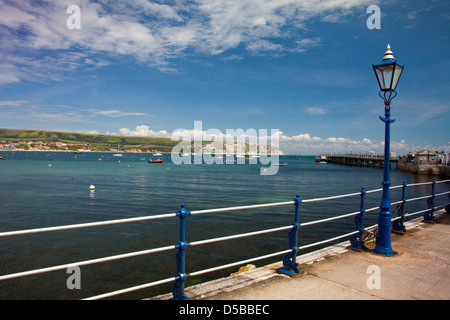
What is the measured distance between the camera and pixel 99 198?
2645cm

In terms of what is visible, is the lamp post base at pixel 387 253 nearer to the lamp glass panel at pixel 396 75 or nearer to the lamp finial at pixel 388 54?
the lamp glass panel at pixel 396 75

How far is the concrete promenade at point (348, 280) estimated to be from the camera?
4.12m

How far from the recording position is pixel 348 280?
4.65 metres

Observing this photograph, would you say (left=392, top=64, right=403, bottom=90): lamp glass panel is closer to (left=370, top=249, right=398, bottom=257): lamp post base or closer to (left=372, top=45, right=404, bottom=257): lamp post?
(left=372, top=45, right=404, bottom=257): lamp post

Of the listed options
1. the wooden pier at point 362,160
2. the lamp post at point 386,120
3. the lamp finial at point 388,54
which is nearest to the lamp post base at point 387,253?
the lamp post at point 386,120

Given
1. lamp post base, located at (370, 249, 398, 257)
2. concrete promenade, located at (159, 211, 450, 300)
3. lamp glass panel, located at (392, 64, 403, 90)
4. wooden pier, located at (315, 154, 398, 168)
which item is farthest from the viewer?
wooden pier, located at (315, 154, 398, 168)

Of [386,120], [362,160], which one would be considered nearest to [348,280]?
[386,120]

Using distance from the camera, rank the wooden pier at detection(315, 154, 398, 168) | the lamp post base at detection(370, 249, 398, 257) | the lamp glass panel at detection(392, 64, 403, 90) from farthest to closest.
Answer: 1. the wooden pier at detection(315, 154, 398, 168)
2. the lamp glass panel at detection(392, 64, 403, 90)
3. the lamp post base at detection(370, 249, 398, 257)

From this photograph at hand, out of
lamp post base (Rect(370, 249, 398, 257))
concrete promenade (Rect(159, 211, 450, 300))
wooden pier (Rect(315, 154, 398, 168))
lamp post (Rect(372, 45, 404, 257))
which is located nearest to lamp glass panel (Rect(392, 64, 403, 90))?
lamp post (Rect(372, 45, 404, 257))

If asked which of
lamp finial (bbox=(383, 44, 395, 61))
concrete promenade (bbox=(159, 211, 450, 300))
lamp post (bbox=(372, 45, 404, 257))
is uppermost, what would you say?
lamp finial (bbox=(383, 44, 395, 61))

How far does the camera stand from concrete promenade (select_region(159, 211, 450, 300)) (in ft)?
13.5

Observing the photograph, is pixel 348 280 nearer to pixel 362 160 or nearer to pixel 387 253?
pixel 387 253

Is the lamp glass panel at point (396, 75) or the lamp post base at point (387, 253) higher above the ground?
the lamp glass panel at point (396, 75)
